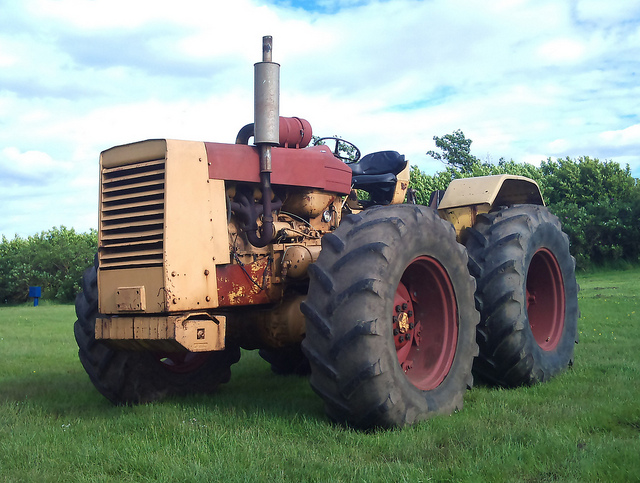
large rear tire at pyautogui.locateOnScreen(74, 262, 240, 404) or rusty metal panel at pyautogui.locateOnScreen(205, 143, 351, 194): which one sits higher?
rusty metal panel at pyautogui.locateOnScreen(205, 143, 351, 194)

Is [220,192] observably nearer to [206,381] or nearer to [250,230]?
[250,230]

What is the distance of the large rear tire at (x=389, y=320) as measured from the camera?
4.00 metres

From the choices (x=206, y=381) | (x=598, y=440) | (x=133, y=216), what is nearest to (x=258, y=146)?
(x=133, y=216)

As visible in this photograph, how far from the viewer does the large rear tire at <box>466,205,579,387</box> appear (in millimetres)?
5520

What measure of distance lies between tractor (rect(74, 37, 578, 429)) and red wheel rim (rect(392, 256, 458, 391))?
0.04 feet

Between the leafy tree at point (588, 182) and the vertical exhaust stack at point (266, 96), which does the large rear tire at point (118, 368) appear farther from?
the leafy tree at point (588, 182)

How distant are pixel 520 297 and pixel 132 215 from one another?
3285mm

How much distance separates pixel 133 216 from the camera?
175 inches

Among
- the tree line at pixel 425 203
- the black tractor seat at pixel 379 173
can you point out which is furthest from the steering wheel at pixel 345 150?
the tree line at pixel 425 203

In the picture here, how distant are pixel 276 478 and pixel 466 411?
1918 mm

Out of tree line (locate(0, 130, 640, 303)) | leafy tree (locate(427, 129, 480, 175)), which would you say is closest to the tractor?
tree line (locate(0, 130, 640, 303))

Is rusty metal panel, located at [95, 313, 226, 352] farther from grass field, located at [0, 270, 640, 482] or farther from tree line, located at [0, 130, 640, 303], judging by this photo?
tree line, located at [0, 130, 640, 303]

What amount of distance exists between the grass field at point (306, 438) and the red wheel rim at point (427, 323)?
408mm

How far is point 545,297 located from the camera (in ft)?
22.1
